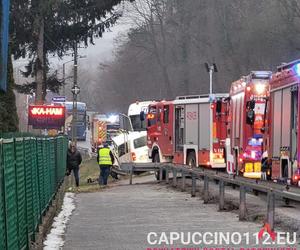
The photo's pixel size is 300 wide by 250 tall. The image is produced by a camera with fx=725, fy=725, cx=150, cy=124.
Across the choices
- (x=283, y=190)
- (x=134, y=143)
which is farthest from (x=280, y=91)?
(x=134, y=143)

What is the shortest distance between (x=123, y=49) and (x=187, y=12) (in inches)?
778

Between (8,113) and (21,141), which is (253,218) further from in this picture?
(8,113)

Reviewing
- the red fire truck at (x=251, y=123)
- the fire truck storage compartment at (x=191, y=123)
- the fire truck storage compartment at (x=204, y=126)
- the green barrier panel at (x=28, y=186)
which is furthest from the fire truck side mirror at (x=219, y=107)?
the green barrier panel at (x=28, y=186)

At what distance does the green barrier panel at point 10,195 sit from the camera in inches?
285

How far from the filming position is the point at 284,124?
16.7 metres

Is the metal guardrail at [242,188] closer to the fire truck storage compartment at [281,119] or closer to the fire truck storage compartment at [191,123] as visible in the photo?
the fire truck storage compartment at [281,119]

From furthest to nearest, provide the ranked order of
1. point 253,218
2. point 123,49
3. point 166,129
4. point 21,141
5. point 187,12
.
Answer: point 123,49 → point 187,12 → point 166,129 → point 253,218 → point 21,141

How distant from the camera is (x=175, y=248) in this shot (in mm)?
10289

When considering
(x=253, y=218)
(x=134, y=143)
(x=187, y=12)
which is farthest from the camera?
(x=187, y=12)

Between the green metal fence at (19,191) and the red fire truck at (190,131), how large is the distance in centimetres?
1455

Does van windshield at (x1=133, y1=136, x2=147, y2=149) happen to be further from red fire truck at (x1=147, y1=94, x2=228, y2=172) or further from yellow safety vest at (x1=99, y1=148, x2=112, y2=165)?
yellow safety vest at (x1=99, y1=148, x2=112, y2=165)

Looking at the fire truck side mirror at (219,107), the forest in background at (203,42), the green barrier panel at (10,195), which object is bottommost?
the green barrier panel at (10,195)

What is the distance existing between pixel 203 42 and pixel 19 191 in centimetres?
6734

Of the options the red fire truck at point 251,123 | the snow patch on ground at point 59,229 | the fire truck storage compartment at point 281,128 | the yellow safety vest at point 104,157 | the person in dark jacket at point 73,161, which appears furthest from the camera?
the yellow safety vest at point 104,157
